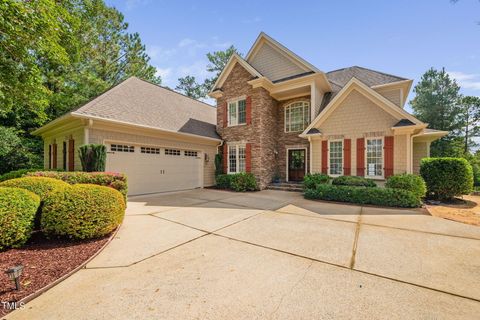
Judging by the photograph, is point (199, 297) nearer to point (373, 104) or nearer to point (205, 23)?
point (373, 104)

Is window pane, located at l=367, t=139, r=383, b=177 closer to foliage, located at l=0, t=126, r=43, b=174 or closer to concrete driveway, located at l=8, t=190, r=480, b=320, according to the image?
concrete driveway, located at l=8, t=190, r=480, b=320

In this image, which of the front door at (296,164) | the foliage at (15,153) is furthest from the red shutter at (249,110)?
the foliage at (15,153)

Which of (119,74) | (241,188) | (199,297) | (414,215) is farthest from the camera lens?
(119,74)

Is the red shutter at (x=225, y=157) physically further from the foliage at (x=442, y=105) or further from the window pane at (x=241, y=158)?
the foliage at (x=442, y=105)

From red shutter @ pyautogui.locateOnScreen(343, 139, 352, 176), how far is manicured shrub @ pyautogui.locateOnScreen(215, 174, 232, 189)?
20.5 ft

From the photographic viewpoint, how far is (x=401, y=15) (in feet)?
25.5

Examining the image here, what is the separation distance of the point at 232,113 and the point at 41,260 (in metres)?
11.7

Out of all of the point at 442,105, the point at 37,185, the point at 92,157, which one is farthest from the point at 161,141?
the point at 442,105

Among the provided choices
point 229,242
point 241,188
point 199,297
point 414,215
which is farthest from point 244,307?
point 241,188

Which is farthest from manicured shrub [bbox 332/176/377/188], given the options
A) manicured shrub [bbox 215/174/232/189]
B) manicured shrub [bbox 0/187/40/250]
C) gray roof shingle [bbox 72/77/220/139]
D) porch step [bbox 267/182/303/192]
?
manicured shrub [bbox 0/187/40/250]

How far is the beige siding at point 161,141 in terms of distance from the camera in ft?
28.9

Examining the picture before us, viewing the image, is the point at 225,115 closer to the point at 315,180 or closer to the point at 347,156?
the point at 315,180

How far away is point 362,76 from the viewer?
14273mm

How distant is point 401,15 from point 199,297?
11.0 metres
